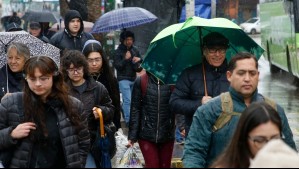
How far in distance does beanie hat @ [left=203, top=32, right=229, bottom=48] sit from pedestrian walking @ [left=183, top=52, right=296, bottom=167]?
126cm

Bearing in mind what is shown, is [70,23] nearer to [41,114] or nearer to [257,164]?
[41,114]

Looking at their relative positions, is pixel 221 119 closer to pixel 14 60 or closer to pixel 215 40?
pixel 215 40

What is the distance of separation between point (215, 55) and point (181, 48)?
663mm

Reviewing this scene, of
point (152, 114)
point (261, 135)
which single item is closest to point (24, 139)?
point (261, 135)

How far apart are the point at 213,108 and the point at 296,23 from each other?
14637mm

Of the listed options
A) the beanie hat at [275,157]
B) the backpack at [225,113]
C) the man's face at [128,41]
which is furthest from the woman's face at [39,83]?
the man's face at [128,41]

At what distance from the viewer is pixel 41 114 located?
521 centimetres

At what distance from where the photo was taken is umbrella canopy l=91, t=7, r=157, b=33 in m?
12.5

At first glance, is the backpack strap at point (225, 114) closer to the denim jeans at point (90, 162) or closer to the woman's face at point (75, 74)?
the denim jeans at point (90, 162)

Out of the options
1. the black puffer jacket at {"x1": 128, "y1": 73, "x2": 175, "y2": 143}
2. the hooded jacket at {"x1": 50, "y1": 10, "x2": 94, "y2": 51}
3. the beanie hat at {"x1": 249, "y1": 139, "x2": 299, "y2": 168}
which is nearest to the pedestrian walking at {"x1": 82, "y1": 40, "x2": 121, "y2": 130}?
the black puffer jacket at {"x1": 128, "y1": 73, "x2": 175, "y2": 143}

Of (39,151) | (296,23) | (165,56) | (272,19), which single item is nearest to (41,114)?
(39,151)

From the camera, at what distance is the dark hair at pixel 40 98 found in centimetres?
521

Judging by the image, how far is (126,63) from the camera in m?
12.8

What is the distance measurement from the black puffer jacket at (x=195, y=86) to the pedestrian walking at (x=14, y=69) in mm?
1564
